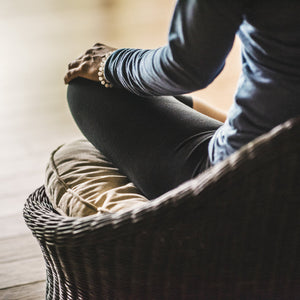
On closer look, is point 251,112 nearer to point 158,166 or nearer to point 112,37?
point 158,166

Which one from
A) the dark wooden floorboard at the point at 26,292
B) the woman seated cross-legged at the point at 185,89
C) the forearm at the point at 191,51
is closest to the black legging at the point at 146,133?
the woman seated cross-legged at the point at 185,89

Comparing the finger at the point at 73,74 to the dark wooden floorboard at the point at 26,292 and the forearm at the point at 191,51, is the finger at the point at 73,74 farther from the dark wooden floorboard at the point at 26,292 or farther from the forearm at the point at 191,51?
the dark wooden floorboard at the point at 26,292

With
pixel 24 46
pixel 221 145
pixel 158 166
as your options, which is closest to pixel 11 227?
pixel 158 166

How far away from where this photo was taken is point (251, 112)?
83cm

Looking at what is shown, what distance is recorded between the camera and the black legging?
0.97 metres

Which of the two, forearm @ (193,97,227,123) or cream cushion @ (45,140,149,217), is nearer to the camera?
cream cushion @ (45,140,149,217)

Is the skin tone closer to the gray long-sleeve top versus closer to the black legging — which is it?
the black legging

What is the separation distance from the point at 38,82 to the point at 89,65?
1.58 metres

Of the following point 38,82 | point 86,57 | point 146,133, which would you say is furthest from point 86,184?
point 38,82

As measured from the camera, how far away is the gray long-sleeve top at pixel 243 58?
0.72 meters

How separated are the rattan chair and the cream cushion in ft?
0.38

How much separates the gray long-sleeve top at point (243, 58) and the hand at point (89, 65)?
10.5 inches

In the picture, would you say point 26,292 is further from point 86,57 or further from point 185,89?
point 185,89

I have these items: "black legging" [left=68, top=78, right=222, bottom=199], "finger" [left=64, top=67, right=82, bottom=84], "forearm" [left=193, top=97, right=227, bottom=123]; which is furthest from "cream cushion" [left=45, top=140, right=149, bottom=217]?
"forearm" [left=193, top=97, right=227, bottom=123]
